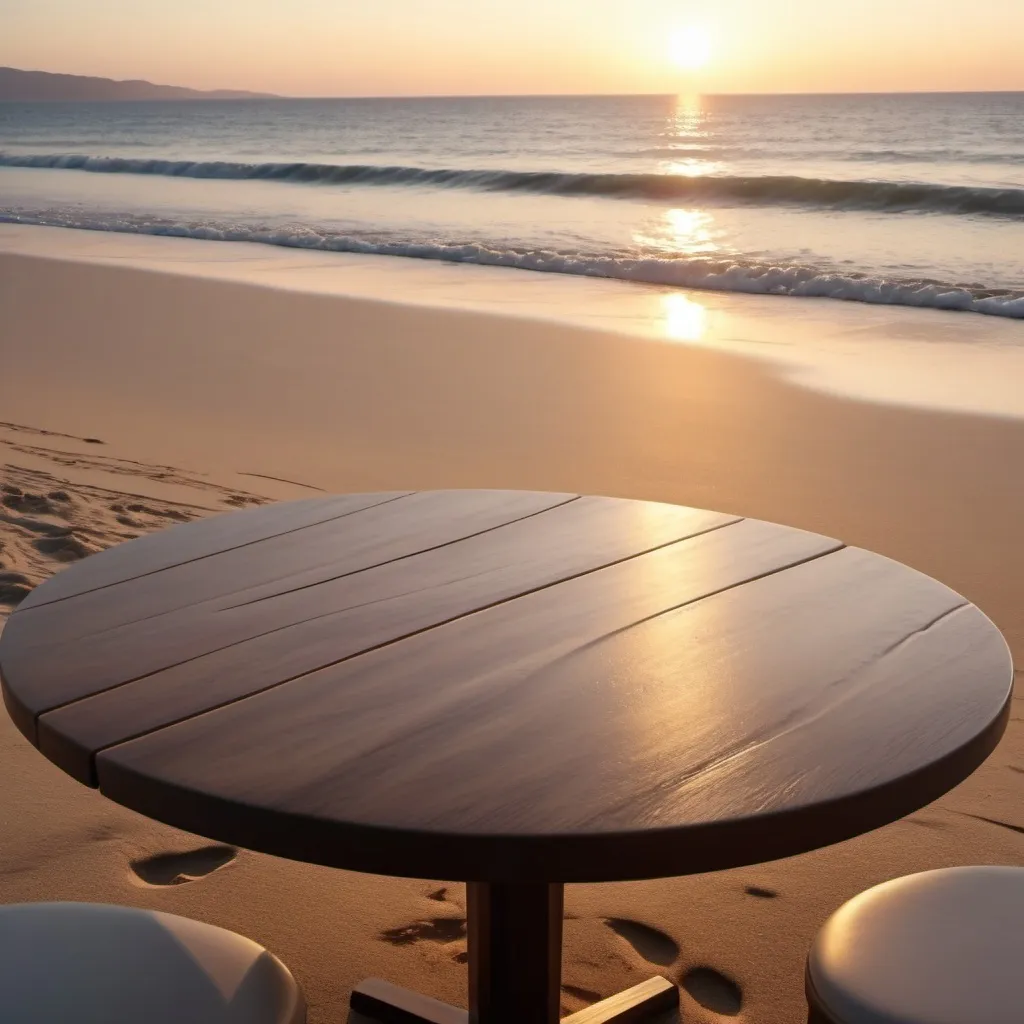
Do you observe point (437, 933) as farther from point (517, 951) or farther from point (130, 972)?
point (130, 972)

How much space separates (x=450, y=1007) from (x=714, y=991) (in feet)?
1.39

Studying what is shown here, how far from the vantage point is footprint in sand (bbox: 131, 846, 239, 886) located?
211 cm

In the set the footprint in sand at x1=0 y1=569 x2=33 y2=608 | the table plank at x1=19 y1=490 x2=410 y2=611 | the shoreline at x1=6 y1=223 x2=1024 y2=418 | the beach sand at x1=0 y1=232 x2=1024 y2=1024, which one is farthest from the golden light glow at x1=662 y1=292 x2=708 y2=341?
the table plank at x1=19 y1=490 x2=410 y2=611

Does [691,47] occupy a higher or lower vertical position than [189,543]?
higher

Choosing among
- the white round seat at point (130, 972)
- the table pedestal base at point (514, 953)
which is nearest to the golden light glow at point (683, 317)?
the table pedestal base at point (514, 953)

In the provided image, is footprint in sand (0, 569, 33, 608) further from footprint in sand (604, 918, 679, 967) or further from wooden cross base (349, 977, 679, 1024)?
footprint in sand (604, 918, 679, 967)

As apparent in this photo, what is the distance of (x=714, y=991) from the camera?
185cm

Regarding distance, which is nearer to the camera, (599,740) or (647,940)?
(599,740)

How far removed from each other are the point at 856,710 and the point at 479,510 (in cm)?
80

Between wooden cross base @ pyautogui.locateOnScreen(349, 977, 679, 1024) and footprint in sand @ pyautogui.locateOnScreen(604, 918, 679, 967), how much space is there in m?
0.12

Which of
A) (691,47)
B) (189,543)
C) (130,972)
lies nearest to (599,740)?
(130,972)

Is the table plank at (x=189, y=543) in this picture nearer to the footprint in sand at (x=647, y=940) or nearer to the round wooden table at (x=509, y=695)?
the round wooden table at (x=509, y=695)

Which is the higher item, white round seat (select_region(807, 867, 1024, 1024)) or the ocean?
the ocean

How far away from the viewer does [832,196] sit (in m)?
14.8
